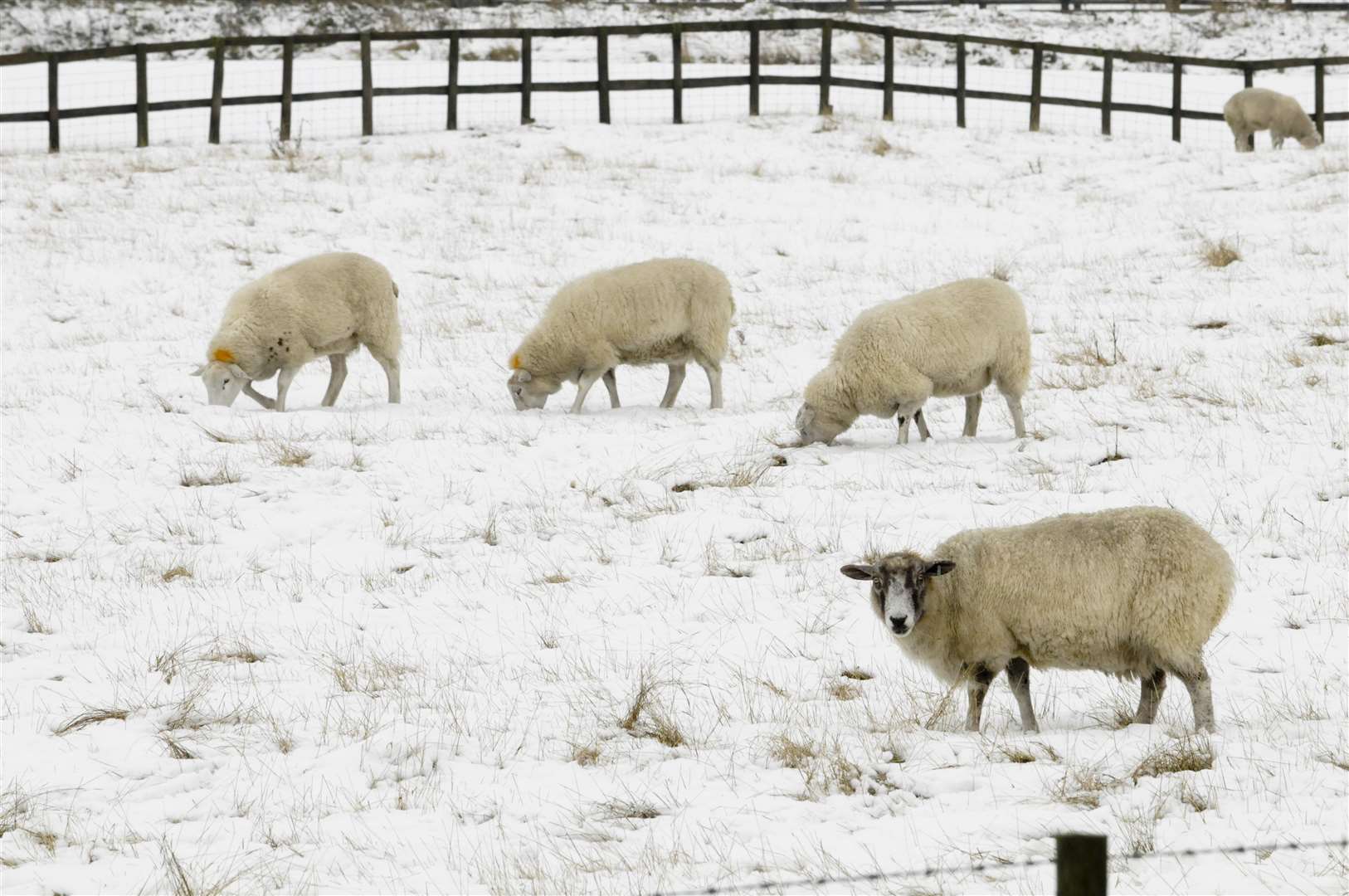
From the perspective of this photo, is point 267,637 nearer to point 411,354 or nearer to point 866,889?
point 866,889

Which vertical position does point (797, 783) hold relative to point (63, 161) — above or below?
below

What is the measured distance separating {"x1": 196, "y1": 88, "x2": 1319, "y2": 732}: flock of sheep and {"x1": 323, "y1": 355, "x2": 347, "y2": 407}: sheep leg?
0.02 m

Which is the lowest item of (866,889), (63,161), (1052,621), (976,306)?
(866,889)

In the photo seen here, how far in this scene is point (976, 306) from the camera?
9.90 metres

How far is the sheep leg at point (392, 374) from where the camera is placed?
12.1 m

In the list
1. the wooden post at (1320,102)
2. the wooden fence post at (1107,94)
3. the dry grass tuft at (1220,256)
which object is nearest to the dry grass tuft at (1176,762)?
the dry grass tuft at (1220,256)

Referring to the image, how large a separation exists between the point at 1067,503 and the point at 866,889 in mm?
4511

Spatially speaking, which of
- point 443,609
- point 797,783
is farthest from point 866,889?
point 443,609

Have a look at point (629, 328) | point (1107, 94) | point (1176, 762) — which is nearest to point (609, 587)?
point (1176, 762)

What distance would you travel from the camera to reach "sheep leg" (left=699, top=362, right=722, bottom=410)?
1171cm

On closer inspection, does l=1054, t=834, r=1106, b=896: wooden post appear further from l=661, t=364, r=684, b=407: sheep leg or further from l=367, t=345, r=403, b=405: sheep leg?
l=367, t=345, r=403, b=405: sheep leg

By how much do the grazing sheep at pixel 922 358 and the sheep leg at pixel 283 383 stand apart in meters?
4.46

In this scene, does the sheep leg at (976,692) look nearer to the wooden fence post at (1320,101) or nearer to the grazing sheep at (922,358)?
the grazing sheep at (922,358)

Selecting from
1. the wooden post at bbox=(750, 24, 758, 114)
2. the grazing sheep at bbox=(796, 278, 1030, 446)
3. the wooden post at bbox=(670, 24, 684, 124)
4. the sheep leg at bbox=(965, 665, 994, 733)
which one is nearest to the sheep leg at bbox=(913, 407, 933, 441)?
the grazing sheep at bbox=(796, 278, 1030, 446)
